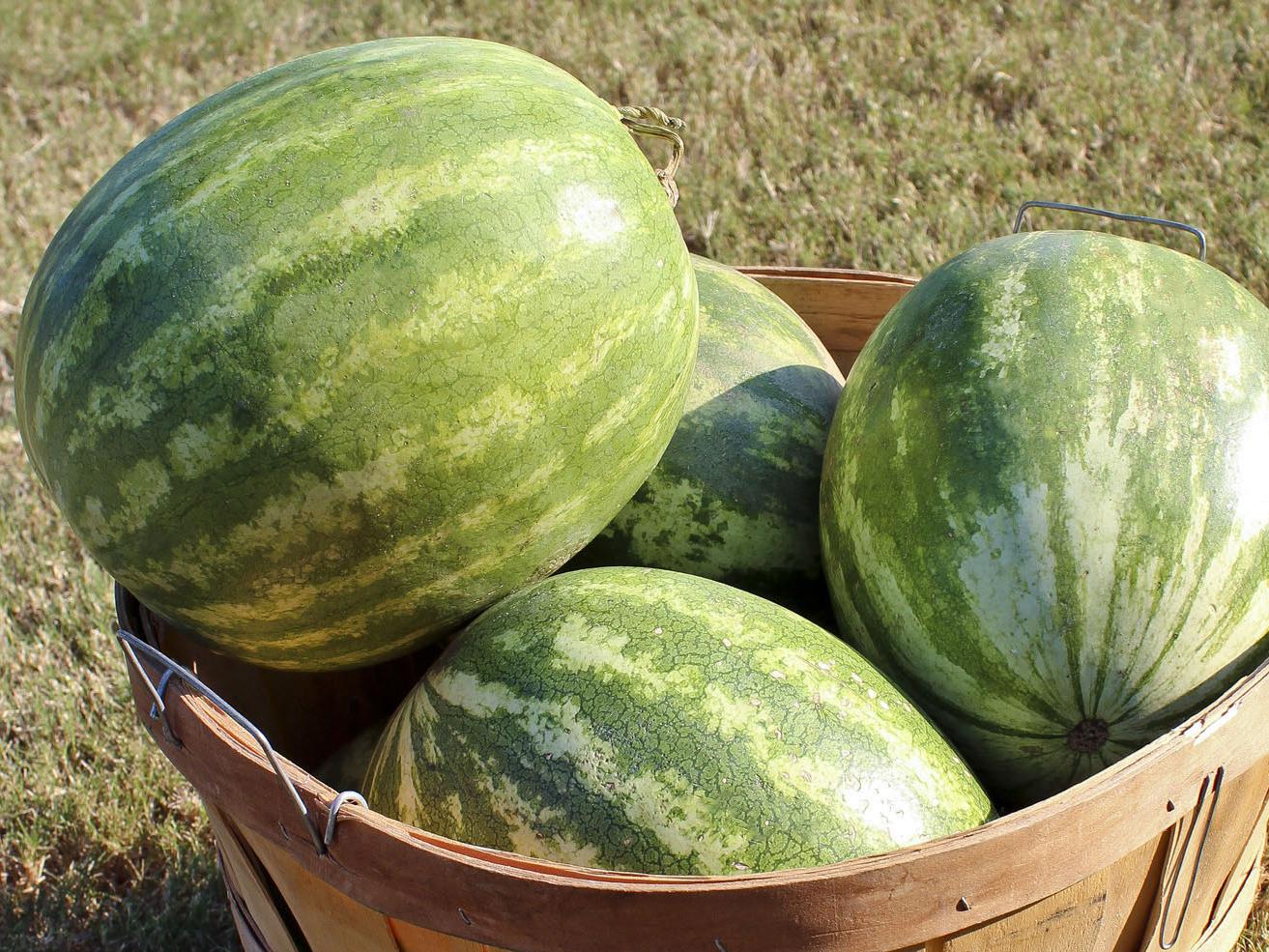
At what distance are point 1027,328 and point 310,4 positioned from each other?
493 centimetres

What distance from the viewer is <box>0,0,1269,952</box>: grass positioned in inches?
→ 123

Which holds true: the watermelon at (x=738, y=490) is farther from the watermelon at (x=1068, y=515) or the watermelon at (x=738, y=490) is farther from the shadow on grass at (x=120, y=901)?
the shadow on grass at (x=120, y=901)

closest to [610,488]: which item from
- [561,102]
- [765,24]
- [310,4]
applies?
[561,102]

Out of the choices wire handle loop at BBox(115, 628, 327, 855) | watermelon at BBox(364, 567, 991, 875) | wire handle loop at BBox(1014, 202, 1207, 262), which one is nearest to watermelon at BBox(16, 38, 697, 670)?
wire handle loop at BBox(115, 628, 327, 855)

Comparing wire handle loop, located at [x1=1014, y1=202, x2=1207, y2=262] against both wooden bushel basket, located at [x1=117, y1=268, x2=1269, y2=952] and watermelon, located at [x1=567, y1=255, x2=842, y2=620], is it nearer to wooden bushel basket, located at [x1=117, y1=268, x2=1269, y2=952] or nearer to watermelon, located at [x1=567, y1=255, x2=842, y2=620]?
watermelon, located at [x1=567, y1=255, x2=842, y2=620]

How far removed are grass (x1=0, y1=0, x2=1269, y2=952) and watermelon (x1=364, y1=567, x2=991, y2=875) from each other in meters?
1.46

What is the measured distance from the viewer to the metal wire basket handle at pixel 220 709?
1448 millimetres

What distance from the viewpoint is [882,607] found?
1762 mm

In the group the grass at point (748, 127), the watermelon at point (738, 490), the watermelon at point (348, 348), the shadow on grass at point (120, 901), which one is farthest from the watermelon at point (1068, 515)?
the grass at point (748, 127)

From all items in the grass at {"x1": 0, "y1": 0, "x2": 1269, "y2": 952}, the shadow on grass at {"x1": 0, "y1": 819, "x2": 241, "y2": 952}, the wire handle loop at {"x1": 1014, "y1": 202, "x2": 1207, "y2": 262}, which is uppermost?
the wire handle loop at {"x1": 1014, "y1": 202, "x2": 1207, "y2": 262}

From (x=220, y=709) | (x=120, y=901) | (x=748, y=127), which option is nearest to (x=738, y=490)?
(x=220, y=709)

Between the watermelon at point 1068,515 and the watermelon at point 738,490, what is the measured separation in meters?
0.27

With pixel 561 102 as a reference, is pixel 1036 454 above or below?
below

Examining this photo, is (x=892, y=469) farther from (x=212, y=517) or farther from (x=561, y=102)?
(x=212, y=517)
